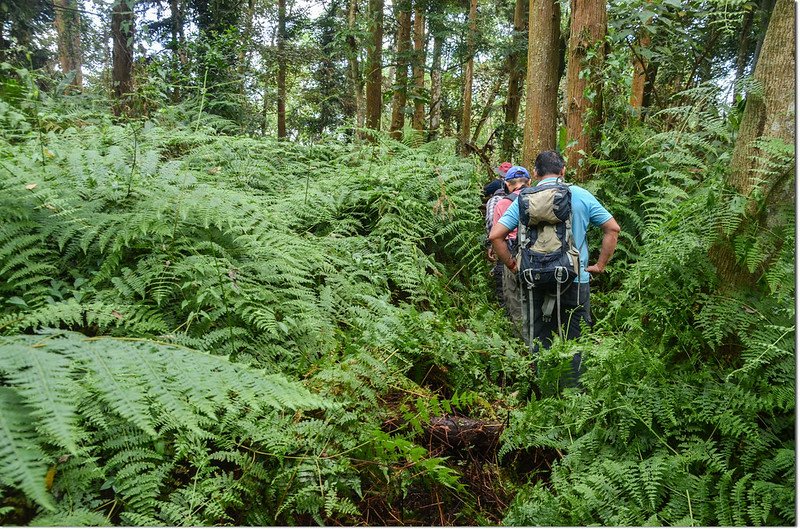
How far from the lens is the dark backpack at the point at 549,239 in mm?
4316

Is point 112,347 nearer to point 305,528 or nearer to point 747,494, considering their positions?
point 305,528

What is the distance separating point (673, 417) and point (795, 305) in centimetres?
73

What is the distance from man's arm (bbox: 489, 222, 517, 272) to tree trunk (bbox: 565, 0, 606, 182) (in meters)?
2.86

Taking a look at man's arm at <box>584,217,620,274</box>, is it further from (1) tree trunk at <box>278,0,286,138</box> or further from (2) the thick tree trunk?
(1) tree trunk at <box>278,0,286,138</box>

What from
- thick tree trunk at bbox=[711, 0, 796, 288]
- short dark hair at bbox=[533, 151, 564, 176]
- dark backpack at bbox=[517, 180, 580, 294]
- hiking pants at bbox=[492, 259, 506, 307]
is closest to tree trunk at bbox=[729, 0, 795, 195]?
thick tree trunk at bbox=[711, 0, 796, 288]

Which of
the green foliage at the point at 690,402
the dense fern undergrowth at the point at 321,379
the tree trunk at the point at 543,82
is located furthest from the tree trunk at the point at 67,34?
the green foliage at the point at 690,402

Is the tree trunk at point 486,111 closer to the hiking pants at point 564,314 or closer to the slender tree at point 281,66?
the slender tree at point 281,66

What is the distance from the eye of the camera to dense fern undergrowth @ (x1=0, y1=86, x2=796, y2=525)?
2090 millimetres

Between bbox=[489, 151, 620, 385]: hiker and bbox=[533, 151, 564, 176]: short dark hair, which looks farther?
bbox=[533, 151, 564, 176]: short dark hair

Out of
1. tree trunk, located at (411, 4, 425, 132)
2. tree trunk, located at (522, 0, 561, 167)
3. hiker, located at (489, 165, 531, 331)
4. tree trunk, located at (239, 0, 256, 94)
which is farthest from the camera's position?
tree trunk, located at (239, 0, 256, 94)

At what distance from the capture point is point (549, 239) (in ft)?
14.3

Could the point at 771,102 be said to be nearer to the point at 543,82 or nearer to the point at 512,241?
the point at 512,241

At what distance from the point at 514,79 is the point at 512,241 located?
889 centimetres

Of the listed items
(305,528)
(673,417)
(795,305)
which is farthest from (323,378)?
(795,305)
